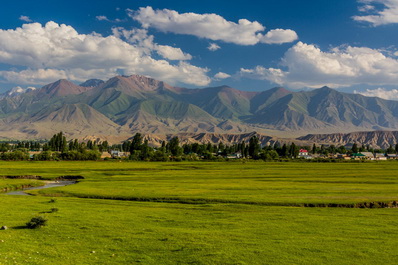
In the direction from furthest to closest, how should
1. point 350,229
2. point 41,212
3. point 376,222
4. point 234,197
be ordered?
point 234,197 < point 41,212 < point 376,222 < point 350,229

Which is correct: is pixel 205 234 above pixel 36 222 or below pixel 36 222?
below

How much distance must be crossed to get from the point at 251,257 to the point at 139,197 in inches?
1423

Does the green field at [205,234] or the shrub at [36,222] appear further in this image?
the shrub at [36,222]

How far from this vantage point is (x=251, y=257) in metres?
Answer: 23.6

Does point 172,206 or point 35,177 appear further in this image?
point 35,177

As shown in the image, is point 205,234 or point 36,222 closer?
point 205,234

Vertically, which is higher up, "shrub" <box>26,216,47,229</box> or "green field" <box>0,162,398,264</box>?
"shrub" <box>26,216,47,229</box>

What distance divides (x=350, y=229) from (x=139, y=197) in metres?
34.7

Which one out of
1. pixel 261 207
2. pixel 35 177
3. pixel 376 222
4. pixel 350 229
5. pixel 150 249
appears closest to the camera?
pixel 150 249

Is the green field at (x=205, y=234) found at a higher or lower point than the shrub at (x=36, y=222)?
lower

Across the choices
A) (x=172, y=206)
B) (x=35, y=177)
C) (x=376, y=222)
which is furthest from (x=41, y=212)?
(x=35, y=177)

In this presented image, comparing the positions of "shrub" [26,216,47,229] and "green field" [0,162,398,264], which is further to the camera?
"shrub" [26,216,47,229]

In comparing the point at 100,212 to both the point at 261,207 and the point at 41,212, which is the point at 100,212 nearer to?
the point at 41,212

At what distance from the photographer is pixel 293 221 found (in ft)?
118
